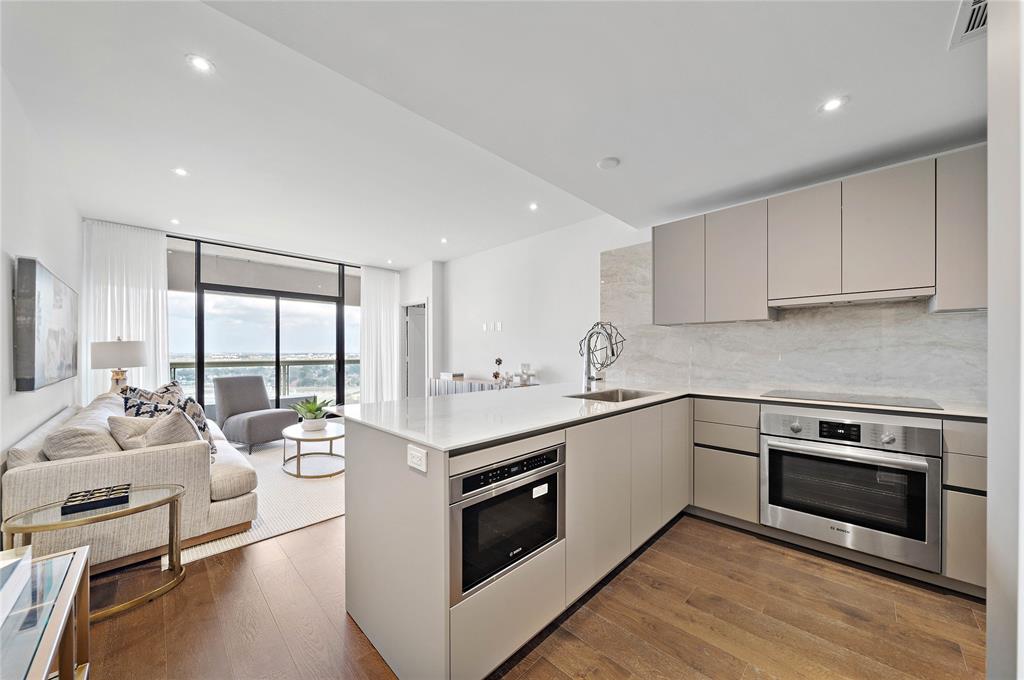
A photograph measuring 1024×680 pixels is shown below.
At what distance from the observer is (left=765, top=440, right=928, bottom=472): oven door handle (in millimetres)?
2012

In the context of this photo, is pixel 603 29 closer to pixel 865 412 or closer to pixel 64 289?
pixel 865 412

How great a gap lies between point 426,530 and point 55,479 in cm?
207

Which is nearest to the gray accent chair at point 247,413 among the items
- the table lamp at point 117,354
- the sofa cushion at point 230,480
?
the table lamp at point 117,354

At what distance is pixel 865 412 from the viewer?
2.16 meters

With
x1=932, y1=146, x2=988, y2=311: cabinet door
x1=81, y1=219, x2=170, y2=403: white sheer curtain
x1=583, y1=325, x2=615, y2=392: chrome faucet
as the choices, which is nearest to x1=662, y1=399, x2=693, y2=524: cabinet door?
x1=583, y1=325, x2=615, y2=392: chrome faucet

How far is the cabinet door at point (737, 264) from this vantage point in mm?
→ 2654

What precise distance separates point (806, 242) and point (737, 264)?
1.33 feet

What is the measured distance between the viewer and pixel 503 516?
1435mm

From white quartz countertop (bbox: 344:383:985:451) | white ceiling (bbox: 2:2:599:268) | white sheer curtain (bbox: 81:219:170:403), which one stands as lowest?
white quartz countertop (bbox: 344:383:985:451)

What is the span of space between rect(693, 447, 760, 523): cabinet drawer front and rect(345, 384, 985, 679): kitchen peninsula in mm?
401

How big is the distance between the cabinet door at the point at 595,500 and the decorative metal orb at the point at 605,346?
1690 mm

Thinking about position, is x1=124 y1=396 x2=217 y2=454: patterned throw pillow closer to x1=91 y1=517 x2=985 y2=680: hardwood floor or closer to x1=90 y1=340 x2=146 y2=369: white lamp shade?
x1=90 y1=340 x2=146 y2=369: white lamp shade

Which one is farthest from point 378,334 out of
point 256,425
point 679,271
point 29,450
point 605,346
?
point 679,271

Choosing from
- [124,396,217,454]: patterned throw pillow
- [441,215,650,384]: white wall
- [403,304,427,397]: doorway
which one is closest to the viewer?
[124,396,217,454]: patterned throw pillow
